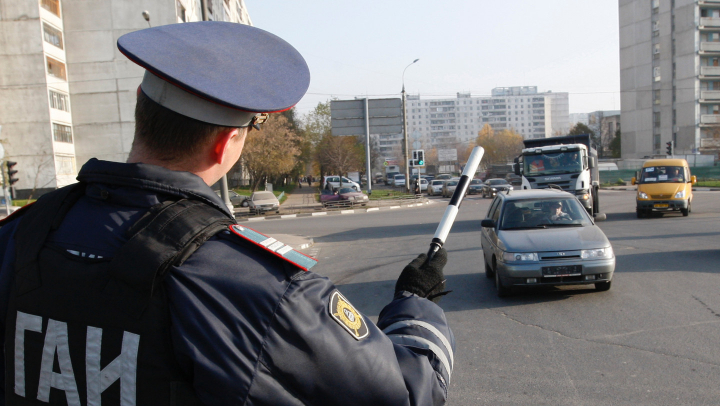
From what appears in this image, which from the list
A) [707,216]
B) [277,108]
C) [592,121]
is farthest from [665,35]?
[277,108]

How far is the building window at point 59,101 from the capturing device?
41500 millimetres

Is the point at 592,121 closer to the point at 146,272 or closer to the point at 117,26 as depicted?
the point at 117,26

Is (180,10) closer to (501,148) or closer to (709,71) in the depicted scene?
Answer: (709,71)

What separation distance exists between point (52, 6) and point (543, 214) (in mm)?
45905

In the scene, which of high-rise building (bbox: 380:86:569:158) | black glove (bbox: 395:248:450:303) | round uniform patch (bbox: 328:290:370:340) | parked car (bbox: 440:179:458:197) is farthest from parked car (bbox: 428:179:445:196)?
high-rise building (bbox: 380:86:569:158)

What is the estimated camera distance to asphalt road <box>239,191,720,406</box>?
14.6 ft

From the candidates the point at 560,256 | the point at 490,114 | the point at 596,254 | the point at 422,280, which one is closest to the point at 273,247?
the point at 422,280

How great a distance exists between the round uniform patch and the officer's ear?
0.46 m

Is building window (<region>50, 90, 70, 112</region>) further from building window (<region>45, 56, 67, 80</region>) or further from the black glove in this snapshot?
the black glove

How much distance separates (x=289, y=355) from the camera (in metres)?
1.10

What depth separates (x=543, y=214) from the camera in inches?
355

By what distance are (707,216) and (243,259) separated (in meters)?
21.1

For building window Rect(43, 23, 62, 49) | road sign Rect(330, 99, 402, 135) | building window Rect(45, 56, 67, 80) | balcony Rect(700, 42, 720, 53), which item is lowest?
road sign Rect(330, 99, 402, 135)

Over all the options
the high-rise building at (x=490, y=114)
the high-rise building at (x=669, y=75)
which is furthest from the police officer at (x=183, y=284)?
the high-rise building at (x=490, y=114)
